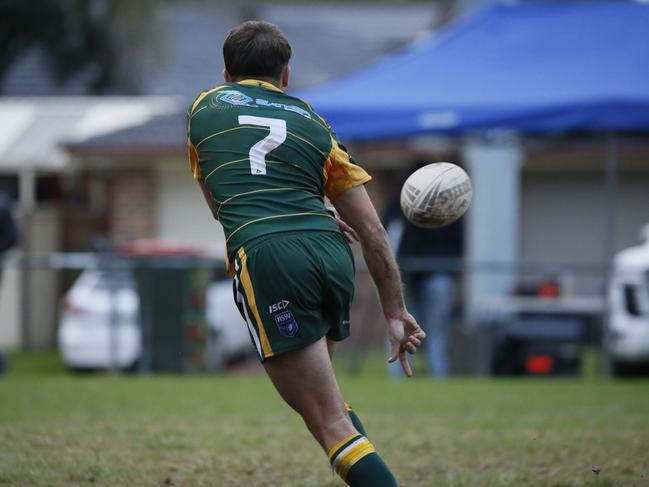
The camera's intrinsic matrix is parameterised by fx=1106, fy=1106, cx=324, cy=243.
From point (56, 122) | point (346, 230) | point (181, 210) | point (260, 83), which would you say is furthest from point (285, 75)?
point (56, 122)

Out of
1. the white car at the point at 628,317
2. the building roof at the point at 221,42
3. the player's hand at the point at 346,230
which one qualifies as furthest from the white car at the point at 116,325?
the building roof at the point at 221,42

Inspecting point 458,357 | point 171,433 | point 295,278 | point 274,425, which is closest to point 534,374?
point 458,357

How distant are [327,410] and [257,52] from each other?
147cm

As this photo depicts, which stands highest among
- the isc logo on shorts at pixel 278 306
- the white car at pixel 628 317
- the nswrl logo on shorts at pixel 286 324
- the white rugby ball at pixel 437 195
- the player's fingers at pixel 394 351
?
the white rugby ball at pixel 437 195

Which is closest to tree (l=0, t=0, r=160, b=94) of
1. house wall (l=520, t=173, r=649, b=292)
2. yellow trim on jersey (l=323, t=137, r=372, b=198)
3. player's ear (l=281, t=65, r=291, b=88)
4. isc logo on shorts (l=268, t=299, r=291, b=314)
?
house wall (l=520, t=173, r=649, b=292)

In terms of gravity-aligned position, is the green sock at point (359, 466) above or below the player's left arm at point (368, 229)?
below

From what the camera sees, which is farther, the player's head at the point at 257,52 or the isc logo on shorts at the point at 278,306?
the player's head at the point at 257,52

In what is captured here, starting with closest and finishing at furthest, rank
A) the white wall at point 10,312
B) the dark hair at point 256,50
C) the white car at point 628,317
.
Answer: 1. the dark hair at point 256,50
2. the white car at point 628,317
3. the white wall at point 10,312

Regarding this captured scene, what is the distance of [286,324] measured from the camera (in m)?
4.30

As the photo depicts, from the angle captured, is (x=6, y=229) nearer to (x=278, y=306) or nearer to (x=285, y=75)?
(x=285, y=75)

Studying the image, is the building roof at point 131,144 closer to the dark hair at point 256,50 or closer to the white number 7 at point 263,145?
the dark hair at point 256,50

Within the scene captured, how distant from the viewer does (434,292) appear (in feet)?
40.6

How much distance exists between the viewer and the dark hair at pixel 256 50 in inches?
177

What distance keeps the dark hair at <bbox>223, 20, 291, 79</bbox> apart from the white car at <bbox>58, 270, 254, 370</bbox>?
337 inches
